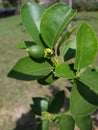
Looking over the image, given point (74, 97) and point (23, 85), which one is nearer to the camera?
point (74, 97)

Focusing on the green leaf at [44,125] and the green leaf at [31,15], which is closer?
the green leaf at [31,15]

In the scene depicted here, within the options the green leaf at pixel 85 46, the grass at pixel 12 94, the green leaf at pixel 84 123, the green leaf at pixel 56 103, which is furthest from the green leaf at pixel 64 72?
the grass at pixel 12 94

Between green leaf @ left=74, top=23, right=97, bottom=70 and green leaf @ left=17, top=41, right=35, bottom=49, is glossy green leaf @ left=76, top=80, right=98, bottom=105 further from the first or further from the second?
green leaf @ left=17, top=41, right=35, bottom=49

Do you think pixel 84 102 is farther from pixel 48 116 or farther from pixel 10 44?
pixel 10 44

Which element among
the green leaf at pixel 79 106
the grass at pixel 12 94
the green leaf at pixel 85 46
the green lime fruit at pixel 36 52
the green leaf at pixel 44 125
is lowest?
the grass at pixel 12 94

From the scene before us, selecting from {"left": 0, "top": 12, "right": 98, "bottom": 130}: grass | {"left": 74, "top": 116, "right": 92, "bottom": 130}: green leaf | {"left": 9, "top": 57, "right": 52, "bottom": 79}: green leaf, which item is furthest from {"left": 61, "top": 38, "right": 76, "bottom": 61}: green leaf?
{"left": 0, "top": 12, "right": 98, "bottom": 130}: grass

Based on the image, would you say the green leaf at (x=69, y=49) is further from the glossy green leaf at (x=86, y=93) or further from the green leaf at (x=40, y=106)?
the green leaf at (x=40, y=106)

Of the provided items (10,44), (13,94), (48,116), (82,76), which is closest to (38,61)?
(82,76)
